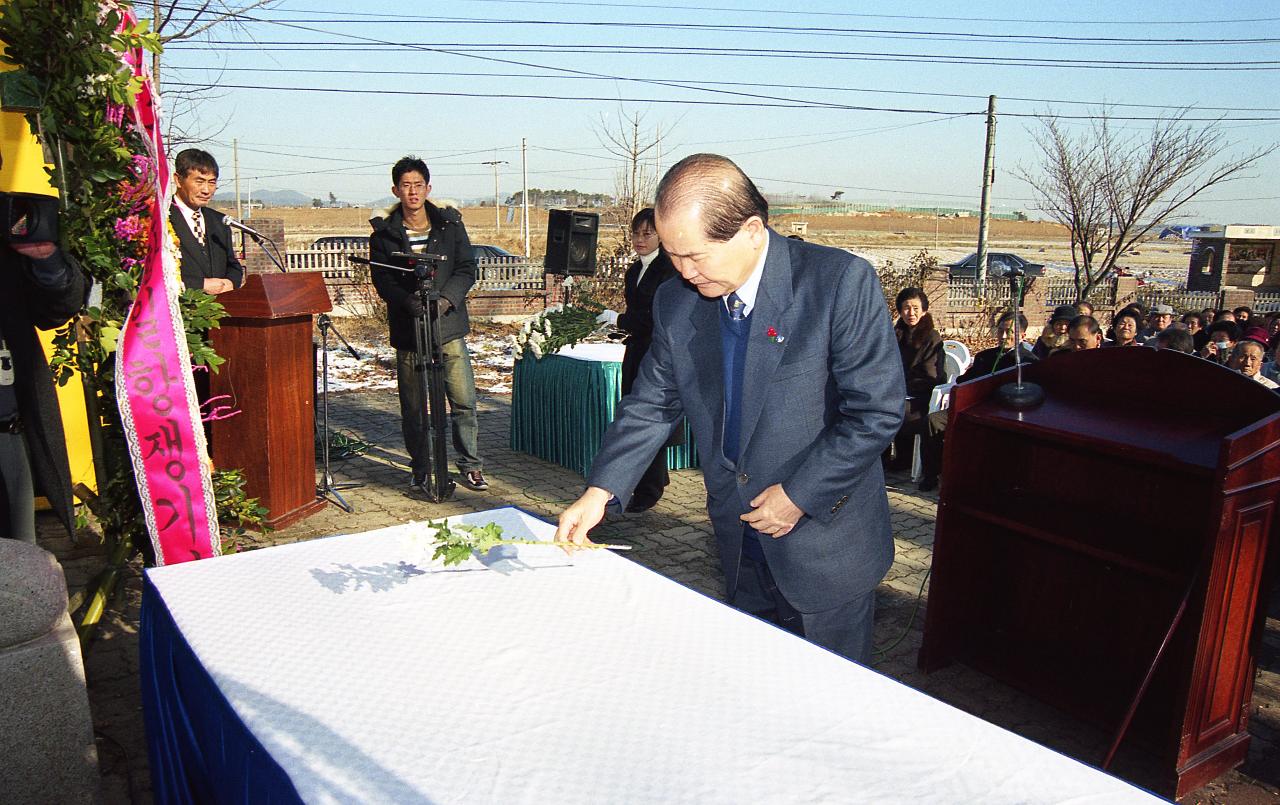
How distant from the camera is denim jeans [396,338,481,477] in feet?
20.4

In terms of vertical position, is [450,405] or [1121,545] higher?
[1121,545]

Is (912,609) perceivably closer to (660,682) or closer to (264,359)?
(660,682)

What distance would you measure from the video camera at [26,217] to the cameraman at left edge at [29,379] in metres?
0.01

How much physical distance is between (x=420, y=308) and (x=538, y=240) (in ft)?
163

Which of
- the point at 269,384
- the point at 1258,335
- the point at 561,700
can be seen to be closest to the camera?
the point at 561,700

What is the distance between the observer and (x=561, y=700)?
1659mm

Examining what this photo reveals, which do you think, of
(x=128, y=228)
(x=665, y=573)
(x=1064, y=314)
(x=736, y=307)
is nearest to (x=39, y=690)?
(x=128, y=228)

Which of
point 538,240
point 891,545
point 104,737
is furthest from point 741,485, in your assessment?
point 538,240

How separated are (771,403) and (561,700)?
39.1 inches

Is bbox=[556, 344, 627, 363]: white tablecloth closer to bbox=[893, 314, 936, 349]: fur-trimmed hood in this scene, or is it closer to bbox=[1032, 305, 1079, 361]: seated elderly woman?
bbox=[893, 314, 936, 349]: fur-trimmed hood

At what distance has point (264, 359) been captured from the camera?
526 centimetres

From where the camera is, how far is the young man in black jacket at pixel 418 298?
6074mm

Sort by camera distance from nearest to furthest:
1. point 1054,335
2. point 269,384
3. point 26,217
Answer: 1. point 26,217
2. point 269,384
3. point 1054,335

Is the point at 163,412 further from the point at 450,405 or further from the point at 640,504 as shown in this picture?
the point at 640,504
